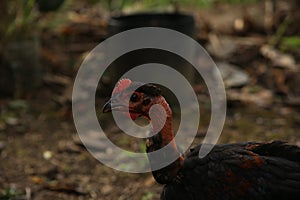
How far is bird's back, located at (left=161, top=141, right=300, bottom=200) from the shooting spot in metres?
2.83

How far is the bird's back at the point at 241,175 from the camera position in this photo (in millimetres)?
2826

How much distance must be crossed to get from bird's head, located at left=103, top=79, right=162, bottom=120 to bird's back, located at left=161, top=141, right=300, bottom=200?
1.42 feet

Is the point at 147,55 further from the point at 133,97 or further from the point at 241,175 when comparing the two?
the point at 241,175

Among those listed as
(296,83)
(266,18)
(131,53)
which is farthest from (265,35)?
(131,53)

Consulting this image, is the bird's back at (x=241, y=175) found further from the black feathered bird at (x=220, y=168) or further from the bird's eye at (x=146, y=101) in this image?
the bird's eye at (x=146, y=101)

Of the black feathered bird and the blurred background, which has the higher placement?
the black feathered bird

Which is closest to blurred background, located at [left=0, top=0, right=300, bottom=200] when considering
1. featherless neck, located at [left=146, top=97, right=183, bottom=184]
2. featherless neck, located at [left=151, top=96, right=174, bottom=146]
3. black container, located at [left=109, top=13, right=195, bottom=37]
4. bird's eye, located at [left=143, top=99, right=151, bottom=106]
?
black container, located at [left=109, top=13, right=195, bottom=37]

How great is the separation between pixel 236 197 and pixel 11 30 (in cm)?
384

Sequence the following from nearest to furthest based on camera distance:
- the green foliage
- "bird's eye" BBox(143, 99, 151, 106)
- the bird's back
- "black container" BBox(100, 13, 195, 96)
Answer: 1. the bird's back
2. "bird's eye" BBox(143, 99, 151, 106)
3. "black container" BBox(100, 13, 195, 96)
4. the green foliage

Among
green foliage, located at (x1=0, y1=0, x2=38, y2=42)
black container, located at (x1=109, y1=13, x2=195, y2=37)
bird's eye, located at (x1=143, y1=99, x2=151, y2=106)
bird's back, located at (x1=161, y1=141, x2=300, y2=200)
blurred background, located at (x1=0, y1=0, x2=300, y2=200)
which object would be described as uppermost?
bird's eye, located at (x1=143, y1=99, x2=151, y2=106)

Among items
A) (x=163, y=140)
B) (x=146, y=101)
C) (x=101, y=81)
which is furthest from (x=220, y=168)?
(x=101, y=81)

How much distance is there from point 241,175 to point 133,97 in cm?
77

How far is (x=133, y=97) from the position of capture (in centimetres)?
295

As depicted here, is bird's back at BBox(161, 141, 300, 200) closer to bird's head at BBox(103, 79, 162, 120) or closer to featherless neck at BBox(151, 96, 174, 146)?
featherless neck at BBox(151, 96, 174, 146)
